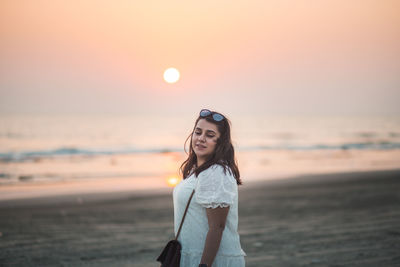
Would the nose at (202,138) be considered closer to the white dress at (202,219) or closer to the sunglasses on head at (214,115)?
the sunglasses on head at (214,115)

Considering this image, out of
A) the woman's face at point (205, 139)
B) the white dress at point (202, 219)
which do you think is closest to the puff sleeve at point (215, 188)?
the white dress at point (202, 219)

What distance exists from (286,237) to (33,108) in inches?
3166

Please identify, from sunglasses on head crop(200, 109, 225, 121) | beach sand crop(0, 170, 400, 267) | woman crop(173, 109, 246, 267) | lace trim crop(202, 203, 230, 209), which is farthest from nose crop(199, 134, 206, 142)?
beach sand crop(0, 170, 400, 267)

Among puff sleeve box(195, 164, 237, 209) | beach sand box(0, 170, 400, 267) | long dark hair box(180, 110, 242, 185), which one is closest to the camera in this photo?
puff sleeve box(195, 164, 237, 209)

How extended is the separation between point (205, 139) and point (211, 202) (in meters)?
0.49

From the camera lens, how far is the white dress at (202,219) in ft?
8.54

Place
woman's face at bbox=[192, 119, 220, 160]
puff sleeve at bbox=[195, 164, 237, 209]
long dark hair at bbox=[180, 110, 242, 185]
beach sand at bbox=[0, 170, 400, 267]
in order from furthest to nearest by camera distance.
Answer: beach sand at bbox=[0, 170, 400, 267]
woman's face at bbox=[192, 119, 220, 160]
long dark hair at bbox=[180, 110, 242, 185]
puff sleeve at bbox=[195, 164, 237, 209]

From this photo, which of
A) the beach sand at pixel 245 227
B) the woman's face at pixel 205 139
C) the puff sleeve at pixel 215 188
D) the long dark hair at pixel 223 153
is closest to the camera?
the puff sleeve at pixel 215 188

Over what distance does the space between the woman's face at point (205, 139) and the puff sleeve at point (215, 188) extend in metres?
0.20

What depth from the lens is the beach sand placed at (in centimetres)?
619

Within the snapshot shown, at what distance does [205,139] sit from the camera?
9.41ft

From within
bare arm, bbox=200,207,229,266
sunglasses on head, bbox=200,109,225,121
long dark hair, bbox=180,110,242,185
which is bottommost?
bare arm, bbox=200,207,229,266

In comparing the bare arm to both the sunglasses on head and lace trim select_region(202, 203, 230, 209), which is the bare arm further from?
the sunglasses on head

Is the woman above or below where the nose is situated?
below
